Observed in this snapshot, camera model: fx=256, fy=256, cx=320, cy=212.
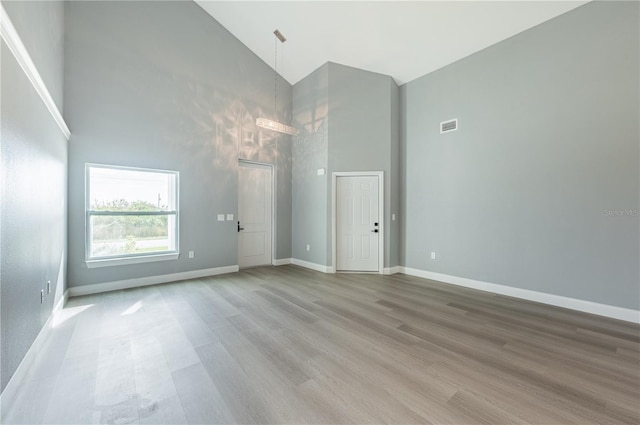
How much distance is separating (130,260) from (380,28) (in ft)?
18.4

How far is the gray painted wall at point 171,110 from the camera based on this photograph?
12.4 ft

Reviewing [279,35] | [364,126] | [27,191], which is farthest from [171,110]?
[364,126]

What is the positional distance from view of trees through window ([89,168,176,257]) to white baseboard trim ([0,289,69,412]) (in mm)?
1382

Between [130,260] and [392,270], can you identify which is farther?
[392,270]

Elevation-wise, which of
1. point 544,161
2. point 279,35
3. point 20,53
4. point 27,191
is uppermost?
point 279,35

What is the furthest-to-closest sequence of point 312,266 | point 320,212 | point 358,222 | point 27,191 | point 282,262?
point 282,262
point 312,266
point 320,212
point 358,222
point 27,191

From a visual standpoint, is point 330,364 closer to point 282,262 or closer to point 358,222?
point 358,222

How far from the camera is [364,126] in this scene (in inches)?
206

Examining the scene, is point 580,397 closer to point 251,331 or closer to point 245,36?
point 251,331

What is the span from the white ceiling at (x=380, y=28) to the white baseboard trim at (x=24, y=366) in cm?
544

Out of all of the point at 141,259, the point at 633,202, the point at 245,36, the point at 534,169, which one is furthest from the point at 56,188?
the point at 633,202

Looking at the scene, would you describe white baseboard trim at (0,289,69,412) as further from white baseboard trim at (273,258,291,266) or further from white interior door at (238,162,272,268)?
white baseboard trim at (273,258,291,266)

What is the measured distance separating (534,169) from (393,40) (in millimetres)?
3039

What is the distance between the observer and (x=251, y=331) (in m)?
2.66
